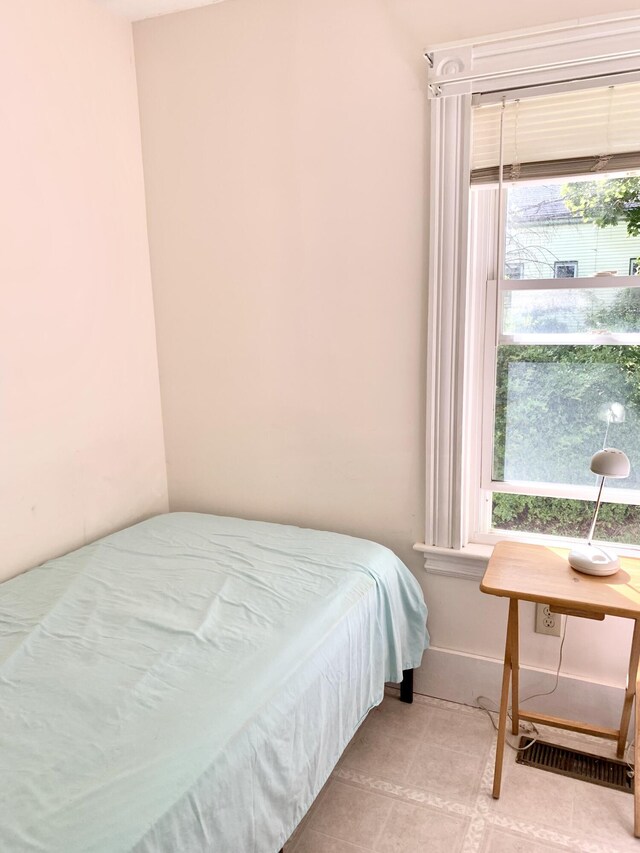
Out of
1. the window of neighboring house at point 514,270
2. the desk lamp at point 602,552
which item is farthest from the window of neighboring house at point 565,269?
the desk lamp at point 602,552

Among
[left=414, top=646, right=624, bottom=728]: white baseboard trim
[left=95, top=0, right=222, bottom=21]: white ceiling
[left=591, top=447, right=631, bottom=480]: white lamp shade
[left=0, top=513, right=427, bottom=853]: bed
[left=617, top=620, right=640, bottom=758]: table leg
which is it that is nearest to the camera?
[left=0, top=513, right=427, bottom=853]: bed

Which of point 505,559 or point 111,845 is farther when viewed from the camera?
point 505,559

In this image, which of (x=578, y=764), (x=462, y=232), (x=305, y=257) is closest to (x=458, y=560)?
(x=578, y=764)

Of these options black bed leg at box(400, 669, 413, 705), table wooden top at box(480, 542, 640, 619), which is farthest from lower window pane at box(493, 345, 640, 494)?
black bed leg at box(400, 669, 413, 705)

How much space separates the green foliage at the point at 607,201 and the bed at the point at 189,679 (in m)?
1.33

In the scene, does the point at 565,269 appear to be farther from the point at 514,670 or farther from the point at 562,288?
the point at 514,670

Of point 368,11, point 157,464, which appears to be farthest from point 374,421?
point 368,11

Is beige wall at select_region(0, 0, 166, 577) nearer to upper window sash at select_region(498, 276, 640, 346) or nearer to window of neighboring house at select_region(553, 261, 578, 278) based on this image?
upper window sash at select_region(498, 276, 640, 346)

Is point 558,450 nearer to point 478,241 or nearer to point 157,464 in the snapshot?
point 478,241

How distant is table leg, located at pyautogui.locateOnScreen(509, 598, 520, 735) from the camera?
1.87 m

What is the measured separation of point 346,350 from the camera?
2.32m

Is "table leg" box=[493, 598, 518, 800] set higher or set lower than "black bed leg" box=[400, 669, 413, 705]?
higher

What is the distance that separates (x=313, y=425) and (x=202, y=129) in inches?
49.1

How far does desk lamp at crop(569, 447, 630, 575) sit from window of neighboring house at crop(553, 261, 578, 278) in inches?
24.5
